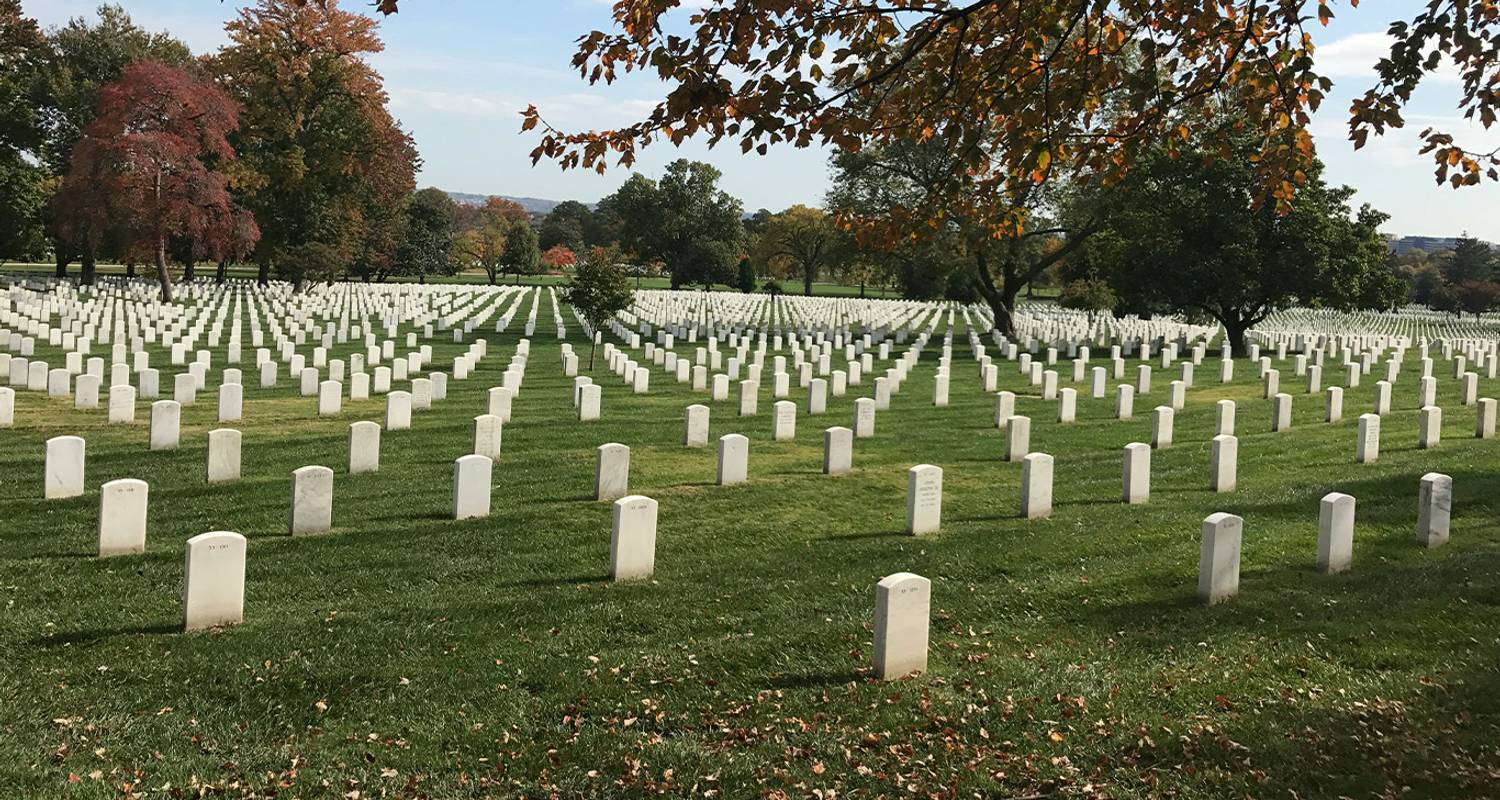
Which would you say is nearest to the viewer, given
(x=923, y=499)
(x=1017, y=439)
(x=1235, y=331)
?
(x=923, y=499)

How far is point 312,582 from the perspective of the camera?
934 centimetres

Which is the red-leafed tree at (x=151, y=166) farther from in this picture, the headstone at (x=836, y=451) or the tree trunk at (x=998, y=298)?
the headstone at (x=836, y=451)

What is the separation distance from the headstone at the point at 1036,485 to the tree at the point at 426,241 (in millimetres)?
76790

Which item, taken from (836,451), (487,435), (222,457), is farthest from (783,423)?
(222,457)

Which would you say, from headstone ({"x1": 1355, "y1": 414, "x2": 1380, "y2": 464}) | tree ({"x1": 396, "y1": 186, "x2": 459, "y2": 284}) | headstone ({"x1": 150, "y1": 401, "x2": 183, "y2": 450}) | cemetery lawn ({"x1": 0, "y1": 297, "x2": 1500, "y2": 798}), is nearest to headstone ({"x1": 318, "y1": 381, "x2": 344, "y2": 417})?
headstone ({"x1": 150, "y1": 401, "x2": 183, "y2": 450})

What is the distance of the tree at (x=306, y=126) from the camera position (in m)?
54.0

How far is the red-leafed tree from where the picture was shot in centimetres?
4725

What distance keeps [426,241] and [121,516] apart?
80938 mm

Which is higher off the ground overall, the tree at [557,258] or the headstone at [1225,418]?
the tree at [557,258]

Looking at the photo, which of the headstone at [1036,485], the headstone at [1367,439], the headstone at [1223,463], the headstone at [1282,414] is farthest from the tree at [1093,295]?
the headstone at [1036,485]

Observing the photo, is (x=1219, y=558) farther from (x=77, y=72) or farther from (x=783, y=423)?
(x=77, y=72)

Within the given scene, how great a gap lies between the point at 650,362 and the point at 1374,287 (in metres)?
26.9

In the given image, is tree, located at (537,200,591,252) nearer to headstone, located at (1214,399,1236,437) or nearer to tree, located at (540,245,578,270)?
tree, located at (540,245,578,270)

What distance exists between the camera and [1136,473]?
500 inches
